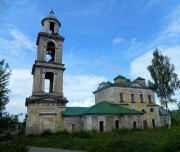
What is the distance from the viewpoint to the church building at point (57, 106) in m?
25.0

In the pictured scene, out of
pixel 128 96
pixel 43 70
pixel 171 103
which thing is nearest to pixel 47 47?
pixel 43 70

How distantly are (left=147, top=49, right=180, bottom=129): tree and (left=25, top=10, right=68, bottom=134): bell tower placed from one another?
49.7ft

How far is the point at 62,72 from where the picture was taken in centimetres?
2875

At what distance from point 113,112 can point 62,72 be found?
1082 centimetres

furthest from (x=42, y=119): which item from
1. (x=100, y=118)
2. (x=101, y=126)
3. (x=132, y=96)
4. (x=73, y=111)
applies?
(x=132, y=96)

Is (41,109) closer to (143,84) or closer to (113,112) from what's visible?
(113,112)

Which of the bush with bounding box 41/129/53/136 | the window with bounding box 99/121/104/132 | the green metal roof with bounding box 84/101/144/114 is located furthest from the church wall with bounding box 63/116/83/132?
the window with bounding box 99/121/104/132

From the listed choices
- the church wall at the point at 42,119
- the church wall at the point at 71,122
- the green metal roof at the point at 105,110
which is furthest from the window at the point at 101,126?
the church wall at the point at 42,119

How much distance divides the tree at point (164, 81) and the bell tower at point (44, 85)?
1515 centimetres

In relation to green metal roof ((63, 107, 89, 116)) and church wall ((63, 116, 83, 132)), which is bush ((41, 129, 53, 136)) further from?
green metal roof ((63, 107, 89, 116))

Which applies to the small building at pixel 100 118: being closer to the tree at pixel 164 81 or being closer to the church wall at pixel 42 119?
the church wall at pixel 42 119

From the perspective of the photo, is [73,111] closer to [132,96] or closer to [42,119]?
[42,119]

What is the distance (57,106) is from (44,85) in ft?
12.9

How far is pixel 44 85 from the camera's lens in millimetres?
26688
